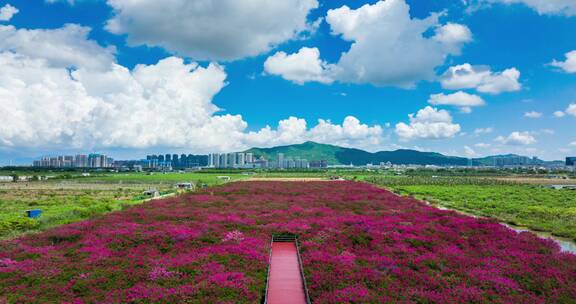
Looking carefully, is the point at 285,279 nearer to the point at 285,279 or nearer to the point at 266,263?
the point at 285,279

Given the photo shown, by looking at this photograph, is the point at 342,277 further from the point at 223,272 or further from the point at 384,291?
the point at 223,272

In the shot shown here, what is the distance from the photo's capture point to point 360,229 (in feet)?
78.9

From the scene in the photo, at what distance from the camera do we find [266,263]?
17.3m

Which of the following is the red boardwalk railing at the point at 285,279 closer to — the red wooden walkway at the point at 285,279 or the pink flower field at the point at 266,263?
the red wooden walkway at the point at 285,279

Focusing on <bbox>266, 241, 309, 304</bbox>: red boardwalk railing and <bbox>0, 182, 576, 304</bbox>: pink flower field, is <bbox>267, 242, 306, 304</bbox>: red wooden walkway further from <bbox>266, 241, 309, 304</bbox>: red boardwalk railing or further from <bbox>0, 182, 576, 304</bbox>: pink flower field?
<bbox>0, 182, 576, 304</bbox>: pink flower field

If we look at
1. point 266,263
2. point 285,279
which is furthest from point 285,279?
point 266,263

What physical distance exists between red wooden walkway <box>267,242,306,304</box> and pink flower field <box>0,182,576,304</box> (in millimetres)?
553

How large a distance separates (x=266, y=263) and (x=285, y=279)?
228 cm

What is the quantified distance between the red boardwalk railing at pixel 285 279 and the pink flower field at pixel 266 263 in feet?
1.75

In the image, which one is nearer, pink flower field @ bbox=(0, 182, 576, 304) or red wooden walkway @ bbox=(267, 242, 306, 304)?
red wooden walkway @ bbox=(267, 242, 306, 304)

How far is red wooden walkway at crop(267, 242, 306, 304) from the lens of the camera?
13109mm

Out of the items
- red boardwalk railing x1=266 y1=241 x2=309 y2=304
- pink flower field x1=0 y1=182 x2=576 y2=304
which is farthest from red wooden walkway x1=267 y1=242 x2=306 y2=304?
pink flower field x1=0 y1=182 x2=576 y2=304

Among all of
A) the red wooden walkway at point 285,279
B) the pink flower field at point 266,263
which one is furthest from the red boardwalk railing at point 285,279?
the pink flower field at point 266,263

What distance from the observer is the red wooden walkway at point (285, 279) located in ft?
43.0
